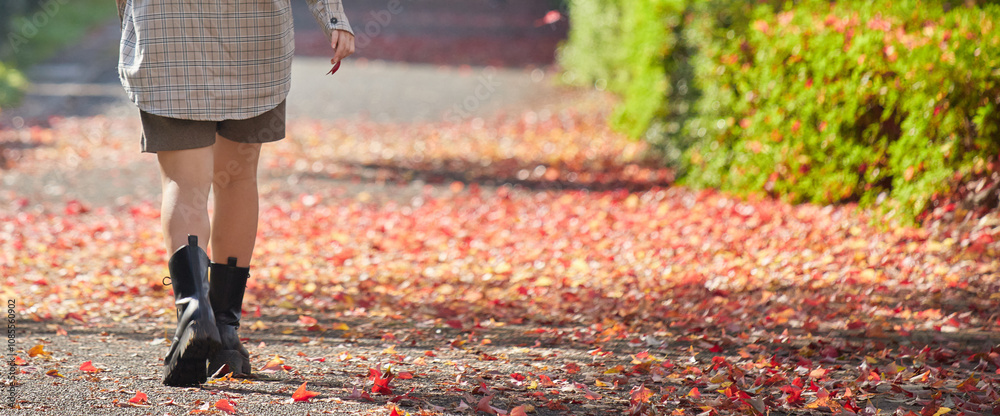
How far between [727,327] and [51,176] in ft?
19.5

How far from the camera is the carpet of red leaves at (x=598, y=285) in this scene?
8.93 feet

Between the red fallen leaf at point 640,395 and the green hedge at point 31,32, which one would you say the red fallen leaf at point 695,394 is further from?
the green hedge at point 31,32

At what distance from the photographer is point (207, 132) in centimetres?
254

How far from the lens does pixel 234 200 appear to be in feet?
8.95

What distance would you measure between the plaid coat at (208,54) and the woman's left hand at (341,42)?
21 mm

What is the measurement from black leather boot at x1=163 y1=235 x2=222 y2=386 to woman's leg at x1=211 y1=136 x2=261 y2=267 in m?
0.25

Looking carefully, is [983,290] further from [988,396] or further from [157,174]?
[157,174]

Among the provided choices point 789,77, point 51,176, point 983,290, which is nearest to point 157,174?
point 51,176

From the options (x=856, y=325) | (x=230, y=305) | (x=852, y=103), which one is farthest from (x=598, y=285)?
(x=230, y=305)

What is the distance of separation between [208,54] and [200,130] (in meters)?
0.22

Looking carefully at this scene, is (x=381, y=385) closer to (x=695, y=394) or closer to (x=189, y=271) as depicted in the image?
(x=189, y=271)

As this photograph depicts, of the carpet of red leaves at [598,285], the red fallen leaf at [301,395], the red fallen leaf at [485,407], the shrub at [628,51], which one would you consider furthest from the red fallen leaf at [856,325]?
the shrub at [628,51]

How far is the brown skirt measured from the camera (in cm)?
245

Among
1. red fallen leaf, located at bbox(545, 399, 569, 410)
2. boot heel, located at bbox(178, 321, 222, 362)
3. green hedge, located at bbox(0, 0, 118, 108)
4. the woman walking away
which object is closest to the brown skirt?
the woman walking away
